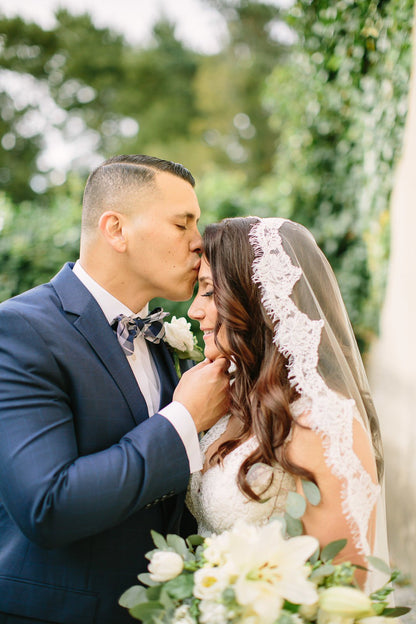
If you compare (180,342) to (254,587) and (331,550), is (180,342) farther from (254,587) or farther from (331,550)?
(254,587)

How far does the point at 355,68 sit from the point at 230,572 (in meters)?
4.75

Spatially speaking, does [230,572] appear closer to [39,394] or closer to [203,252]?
[39,394]

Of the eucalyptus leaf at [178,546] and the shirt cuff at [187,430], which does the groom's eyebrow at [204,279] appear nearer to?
the shirt cuff at [187,430]

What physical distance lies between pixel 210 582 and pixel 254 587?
0.17 m

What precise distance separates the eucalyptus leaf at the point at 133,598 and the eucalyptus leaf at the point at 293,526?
0.47m

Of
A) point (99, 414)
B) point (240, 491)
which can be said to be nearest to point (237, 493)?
point (240, 491)

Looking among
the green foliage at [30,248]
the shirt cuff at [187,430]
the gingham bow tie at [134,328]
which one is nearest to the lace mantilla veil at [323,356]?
the shirt cuff at [187,430]

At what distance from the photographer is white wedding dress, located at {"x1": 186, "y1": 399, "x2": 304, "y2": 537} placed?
2.04 metres

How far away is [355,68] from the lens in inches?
197

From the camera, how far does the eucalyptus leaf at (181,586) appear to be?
1.56 m

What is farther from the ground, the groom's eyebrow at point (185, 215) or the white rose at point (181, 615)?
the groom's eyebrow at point (185, 215)

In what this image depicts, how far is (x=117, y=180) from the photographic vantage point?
95.7 inches

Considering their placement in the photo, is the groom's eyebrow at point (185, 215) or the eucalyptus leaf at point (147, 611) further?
the groom's eyebrow at point (185, 215)

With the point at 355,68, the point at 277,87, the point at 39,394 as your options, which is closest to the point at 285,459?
the point at 39,394
